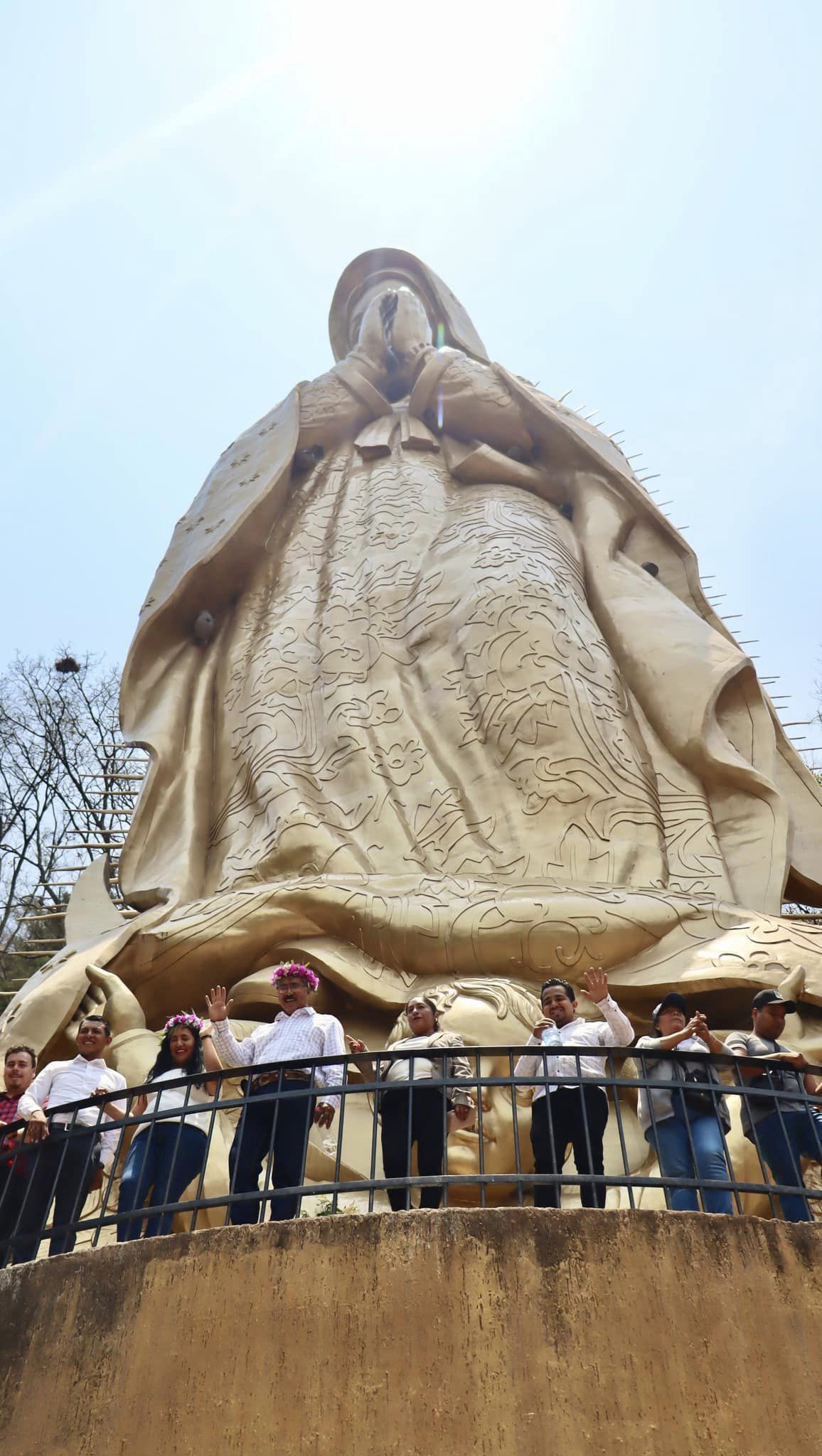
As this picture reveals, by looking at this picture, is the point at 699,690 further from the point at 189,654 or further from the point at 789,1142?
the point at 789,1142

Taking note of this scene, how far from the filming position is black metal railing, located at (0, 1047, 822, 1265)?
3227mm

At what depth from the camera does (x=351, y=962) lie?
547 centimetres

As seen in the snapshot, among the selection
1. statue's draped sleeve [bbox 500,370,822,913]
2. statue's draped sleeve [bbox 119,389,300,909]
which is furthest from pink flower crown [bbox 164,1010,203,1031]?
statue's draped sleeve [bbox 500,370,822,913]

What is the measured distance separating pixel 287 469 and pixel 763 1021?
6.05 metres

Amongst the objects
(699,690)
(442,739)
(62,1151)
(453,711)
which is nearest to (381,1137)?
(62,1151)

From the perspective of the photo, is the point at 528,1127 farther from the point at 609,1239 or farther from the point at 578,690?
the point at 578,690

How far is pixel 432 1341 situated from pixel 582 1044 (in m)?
1.22

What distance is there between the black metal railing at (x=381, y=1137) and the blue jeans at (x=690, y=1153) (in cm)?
1

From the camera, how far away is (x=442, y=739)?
22.4ft

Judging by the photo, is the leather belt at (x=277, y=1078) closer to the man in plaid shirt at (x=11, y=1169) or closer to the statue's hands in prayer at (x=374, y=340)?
the man in plaid shirt at (x=11, y=1169)

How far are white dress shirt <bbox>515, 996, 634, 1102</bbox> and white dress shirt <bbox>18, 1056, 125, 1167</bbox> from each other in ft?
4.16

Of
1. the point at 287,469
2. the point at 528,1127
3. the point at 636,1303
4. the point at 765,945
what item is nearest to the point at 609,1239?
the point at 636,1303

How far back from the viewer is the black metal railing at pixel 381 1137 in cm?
323

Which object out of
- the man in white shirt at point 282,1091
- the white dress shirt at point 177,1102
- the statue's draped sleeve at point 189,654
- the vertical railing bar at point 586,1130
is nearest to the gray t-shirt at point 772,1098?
the vertical railing bar at point 586,1130
